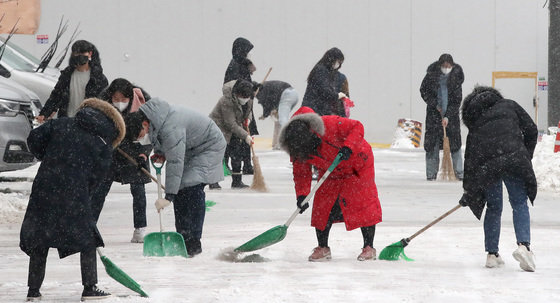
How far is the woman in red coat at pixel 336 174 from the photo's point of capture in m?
7.11

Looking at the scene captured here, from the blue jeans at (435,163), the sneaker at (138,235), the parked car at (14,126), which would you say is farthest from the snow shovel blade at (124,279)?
the blue jeans at (435,163)

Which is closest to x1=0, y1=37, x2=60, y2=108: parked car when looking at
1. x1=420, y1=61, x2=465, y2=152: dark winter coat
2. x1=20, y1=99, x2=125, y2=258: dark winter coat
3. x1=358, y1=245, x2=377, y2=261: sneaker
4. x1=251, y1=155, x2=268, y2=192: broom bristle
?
x1=251, y1=155, x2=268, y2=192: broom bristle

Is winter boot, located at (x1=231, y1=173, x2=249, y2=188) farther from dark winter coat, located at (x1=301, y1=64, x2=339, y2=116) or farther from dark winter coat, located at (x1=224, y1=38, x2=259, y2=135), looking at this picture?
dark winter coat, located at (x1=301, y1=64, x2=339, y2=116)

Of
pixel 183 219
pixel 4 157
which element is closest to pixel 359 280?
pixel 183 219

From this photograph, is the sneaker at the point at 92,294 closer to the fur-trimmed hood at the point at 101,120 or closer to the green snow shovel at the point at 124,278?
the green snow shovel at the point at 124,278

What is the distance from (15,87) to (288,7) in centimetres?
1239

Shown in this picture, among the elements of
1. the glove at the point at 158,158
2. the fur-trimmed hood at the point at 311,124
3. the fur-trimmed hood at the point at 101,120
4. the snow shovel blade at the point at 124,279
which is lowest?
the snow shovel blade at the point at 124,279

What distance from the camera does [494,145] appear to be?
6.99 meters

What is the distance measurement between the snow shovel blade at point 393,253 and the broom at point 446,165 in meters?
6.77

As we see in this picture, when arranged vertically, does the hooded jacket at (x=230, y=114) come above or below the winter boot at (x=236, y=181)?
above

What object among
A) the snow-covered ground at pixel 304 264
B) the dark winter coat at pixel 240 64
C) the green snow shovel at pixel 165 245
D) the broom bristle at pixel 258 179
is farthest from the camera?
the dark winter coat at pixel 240 64

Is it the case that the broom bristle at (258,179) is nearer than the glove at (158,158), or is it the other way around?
the glove at (158,158)

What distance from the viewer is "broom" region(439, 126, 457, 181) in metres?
14.1

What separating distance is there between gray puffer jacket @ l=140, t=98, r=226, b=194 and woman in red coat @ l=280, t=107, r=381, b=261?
76 cm
